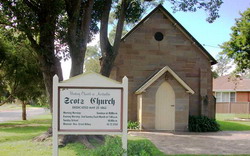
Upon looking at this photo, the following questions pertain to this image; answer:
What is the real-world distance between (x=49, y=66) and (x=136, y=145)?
6371 mm

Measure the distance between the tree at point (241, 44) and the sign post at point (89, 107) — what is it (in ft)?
62.5

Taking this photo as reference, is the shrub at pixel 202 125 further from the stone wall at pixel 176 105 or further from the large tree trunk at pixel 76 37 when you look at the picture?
the large tree trunk at pixel 76 37

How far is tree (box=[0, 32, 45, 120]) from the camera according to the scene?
726 inches

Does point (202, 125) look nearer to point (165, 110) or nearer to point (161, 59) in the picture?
point (165, 110)

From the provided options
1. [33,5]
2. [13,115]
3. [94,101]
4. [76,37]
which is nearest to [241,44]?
[76,37]

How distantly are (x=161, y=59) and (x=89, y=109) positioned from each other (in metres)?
12.1

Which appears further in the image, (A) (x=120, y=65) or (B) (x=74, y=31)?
(A) (x=120, y=65)

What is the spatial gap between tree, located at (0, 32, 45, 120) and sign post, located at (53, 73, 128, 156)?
1182 centimetres

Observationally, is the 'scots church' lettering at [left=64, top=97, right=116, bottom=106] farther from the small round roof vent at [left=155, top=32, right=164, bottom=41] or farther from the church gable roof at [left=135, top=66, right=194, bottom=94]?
the small round roof vent at [left=155, top=32, right=164, bottom=41]

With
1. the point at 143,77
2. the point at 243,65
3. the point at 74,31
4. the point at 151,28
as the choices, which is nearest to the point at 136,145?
the point at 74,31

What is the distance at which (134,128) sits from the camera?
1669cm

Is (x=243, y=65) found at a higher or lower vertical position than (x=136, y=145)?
higher

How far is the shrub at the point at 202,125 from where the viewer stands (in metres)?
17.0

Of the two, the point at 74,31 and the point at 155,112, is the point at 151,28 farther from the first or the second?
the point at 74,31
